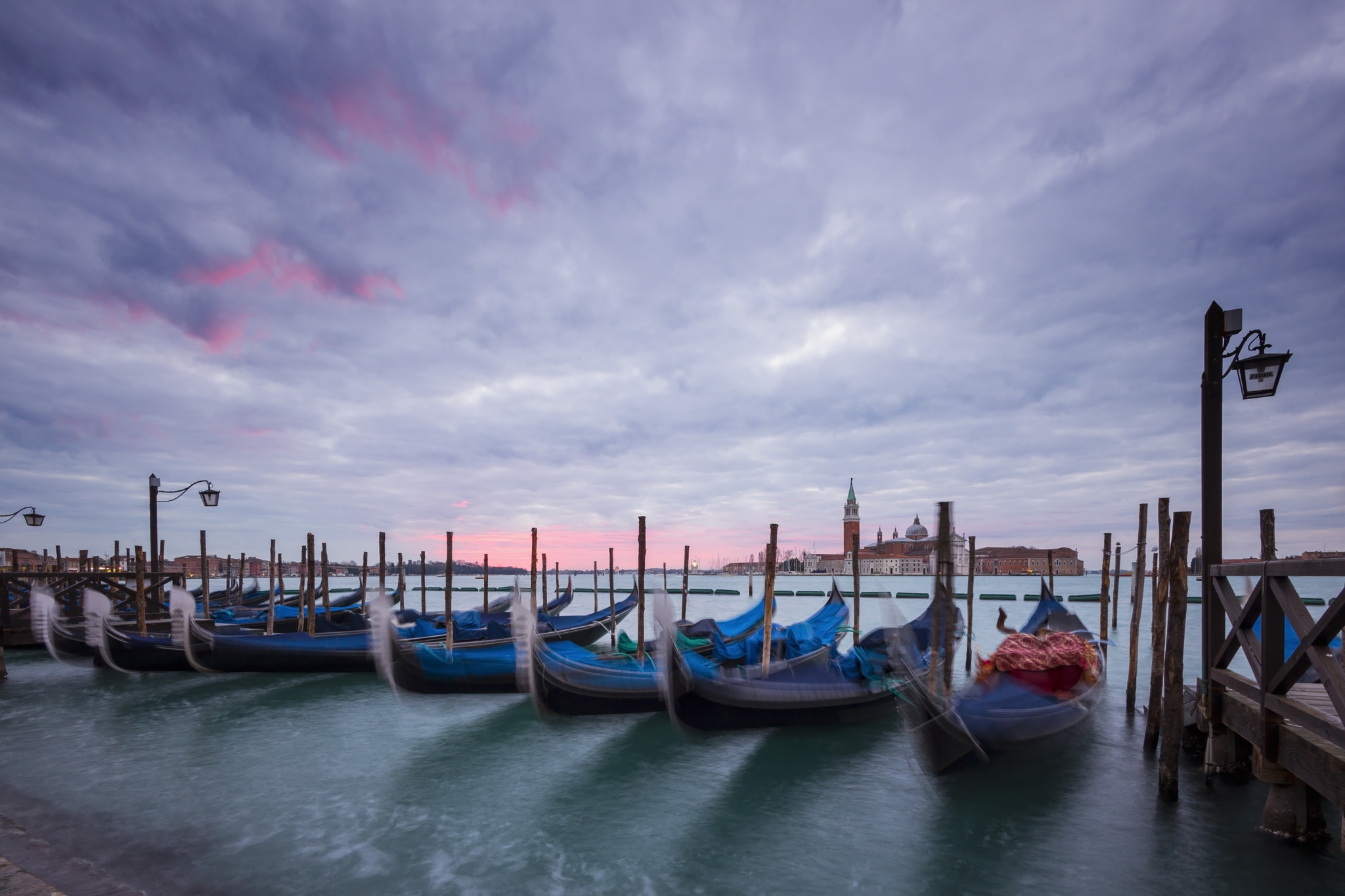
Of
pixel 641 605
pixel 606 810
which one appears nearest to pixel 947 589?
pixel 606 810

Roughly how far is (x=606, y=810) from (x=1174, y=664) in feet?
15.1

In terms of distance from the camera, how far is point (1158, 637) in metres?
6.05

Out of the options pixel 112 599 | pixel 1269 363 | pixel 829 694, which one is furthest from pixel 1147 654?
pixel 112 599

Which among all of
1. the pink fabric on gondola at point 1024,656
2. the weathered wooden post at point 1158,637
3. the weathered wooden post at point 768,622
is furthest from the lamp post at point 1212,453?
the weathered wooden post at point 768,622

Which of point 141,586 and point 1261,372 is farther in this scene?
point 141,586

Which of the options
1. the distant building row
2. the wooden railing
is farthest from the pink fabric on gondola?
the distant building row

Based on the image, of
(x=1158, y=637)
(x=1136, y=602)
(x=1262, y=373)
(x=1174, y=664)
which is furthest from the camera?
(x=1136, y=602)

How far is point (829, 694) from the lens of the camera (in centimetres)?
771

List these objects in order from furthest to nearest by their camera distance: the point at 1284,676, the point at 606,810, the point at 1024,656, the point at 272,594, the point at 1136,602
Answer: the point at 272,594 < the point at 1136,602 < the point at 1024,656 < the point at 606,810 < the point at 1284,676

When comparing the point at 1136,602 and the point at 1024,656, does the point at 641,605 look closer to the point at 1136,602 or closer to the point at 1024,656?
the point at 1024,656

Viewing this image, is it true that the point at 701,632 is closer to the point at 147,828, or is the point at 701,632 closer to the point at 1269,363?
the point at 147,828

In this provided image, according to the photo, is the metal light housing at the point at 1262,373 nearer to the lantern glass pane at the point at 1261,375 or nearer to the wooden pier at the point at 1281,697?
the lantern glass pane at the point at 1261,375

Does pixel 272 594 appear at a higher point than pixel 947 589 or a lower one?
lower

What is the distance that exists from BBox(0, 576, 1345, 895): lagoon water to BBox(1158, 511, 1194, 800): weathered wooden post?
32 centimetres
